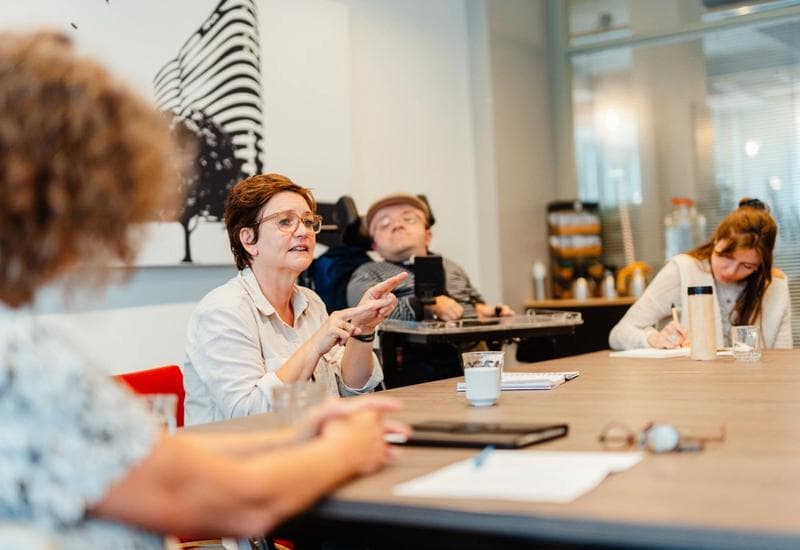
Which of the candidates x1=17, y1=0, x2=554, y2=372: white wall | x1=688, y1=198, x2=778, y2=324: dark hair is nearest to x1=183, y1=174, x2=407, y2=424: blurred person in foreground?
x1=17, y1=0, x2=554, y2=372: white wall

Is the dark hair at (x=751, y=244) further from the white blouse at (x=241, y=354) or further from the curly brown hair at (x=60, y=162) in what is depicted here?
the curly brown hair at (x=60, y=162)

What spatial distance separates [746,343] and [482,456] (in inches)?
70.6

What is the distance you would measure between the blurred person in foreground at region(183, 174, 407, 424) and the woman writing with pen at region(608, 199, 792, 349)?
4.21ft

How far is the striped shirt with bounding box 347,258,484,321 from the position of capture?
4.12 m

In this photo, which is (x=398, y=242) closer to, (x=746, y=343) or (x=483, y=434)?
(x=746, y=343)

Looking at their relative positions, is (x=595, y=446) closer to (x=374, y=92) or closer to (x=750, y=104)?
(x=374, y=92)

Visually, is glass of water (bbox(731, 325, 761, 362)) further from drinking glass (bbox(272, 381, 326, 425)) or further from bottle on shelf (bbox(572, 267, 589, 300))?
bottle on shelf (bbox(572, 267, 589, 300))

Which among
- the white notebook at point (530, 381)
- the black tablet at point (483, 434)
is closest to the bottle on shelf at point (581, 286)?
the white notebook at point (530, 381)

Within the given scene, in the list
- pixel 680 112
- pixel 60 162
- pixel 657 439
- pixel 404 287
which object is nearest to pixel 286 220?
pixel 404 287

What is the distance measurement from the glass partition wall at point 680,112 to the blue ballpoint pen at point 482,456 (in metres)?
5.25

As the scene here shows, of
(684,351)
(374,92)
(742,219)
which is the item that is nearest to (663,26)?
A: (374,92)

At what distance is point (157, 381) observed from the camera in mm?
2752

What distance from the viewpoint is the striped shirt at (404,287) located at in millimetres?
4121

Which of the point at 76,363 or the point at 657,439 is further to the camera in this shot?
the point at 657,439
